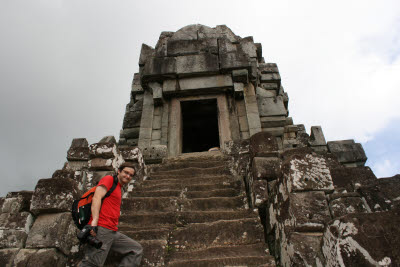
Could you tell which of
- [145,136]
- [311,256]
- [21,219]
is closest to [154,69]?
[145,136]

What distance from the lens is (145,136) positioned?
9.51 metres

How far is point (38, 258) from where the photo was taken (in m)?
3.59

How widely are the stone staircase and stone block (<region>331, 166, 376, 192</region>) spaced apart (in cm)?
184

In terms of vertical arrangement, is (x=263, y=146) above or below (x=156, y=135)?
below

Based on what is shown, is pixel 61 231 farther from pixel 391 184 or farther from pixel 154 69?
pixel 154 69

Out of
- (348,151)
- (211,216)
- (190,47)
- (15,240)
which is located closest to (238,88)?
(190,47)

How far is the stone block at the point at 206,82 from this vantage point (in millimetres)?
9711

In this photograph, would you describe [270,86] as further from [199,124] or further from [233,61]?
[199,124]

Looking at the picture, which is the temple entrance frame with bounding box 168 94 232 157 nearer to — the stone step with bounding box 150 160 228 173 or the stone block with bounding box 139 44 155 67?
the stone step with bounding box 150 160 228 173

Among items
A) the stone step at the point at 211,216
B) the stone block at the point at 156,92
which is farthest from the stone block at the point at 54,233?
the stone block at the point at 156,92

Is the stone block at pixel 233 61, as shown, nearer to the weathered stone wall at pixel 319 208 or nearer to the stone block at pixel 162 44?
the stone block at pixel 162 44

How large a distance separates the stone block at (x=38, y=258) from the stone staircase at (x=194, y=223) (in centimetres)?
74

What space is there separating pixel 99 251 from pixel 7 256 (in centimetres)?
165

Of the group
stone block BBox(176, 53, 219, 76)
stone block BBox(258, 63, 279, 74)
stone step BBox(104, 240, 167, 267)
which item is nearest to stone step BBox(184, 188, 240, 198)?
stone step BBox(104, 240, 167, 267)
